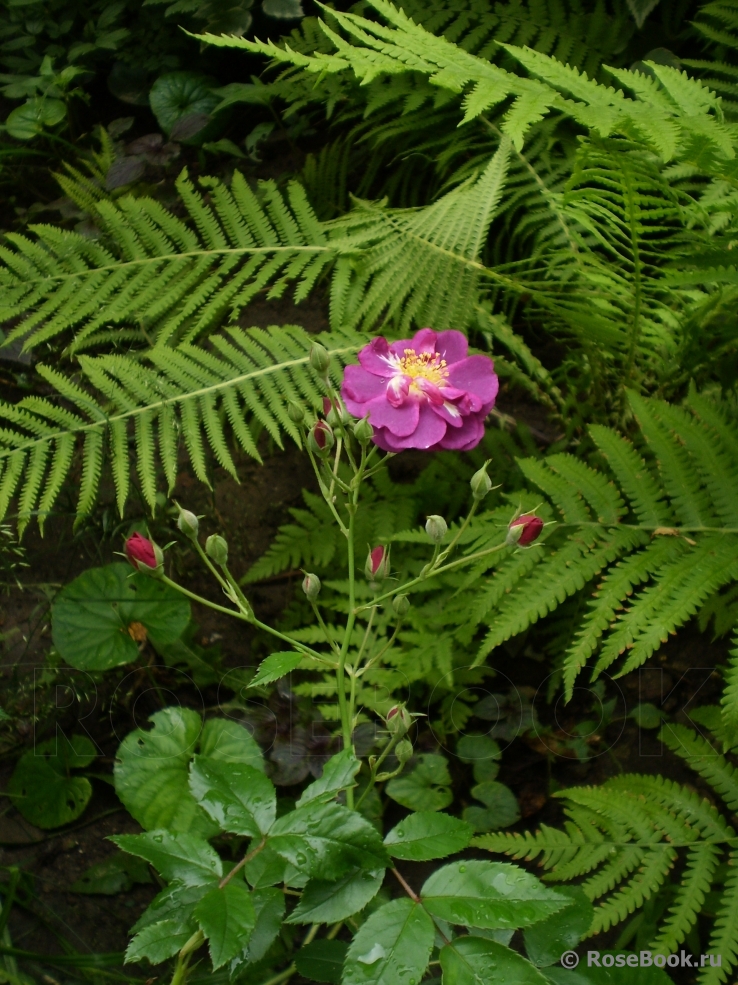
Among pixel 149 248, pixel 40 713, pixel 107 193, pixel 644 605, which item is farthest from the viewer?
pixel 107 193

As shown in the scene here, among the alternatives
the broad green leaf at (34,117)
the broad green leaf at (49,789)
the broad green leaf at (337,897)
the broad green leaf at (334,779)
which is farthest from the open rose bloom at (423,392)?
the broad green leaf at (34,117)

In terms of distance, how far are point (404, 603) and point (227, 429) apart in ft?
3.43

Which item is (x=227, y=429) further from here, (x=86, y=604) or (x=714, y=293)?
(x=714, y=293)

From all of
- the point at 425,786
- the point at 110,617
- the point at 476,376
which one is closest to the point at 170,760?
the point at 110,617

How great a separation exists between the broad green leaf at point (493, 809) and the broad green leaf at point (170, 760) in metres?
0.39

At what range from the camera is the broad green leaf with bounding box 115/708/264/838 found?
1.17 metres

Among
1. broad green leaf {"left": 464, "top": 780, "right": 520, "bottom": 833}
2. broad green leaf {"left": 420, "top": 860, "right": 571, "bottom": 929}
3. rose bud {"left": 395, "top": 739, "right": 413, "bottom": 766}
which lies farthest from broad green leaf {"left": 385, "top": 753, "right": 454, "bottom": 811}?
broad green leaf {"left": 420, "top": 860, "right": 571, "bottom": 929}

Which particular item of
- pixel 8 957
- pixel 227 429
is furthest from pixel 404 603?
pixel 227 429

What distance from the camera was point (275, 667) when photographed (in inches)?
31.7

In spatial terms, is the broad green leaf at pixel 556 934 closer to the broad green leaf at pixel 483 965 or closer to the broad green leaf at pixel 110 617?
the broad green leaf at pixel 483 965

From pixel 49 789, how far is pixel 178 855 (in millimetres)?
802

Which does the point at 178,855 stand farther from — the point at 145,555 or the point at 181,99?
the point at 181,99

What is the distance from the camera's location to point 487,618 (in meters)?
1.36

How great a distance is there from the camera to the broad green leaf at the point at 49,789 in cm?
144
